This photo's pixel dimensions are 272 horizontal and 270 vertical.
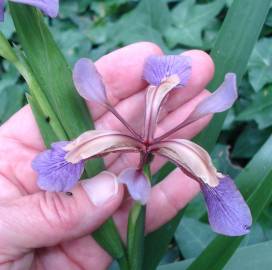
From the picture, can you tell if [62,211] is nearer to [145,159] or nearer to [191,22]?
[145,159]

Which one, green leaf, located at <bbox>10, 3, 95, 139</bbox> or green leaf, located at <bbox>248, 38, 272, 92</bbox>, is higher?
green leaf, located at <bbox>10, 3, 95, 139</bbox>

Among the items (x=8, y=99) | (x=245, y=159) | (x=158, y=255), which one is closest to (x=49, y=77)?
(x=158, y=255)

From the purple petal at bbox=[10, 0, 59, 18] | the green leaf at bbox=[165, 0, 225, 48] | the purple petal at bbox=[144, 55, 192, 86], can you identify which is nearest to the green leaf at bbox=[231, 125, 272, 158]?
the green leaf at bbox=[165, 0, 225, 48]

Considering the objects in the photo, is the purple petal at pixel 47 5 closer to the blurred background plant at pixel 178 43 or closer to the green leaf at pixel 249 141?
the blurred background plant at pixel 178 43

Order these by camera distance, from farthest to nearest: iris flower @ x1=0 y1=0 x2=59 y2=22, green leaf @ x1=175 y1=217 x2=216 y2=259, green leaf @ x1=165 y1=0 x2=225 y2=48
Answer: green leaf @ x1=165 y1=0 x2=225 y2=48, green leaf @ x1=175 y1=217 x2=216 y2=259, iris flower @ x1=0 y1=0 x2=59 y2=22

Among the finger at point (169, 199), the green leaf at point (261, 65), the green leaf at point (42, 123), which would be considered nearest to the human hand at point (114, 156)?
the finger at point (169, 199)

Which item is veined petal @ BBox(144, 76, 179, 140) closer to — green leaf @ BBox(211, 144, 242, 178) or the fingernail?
the fingernail

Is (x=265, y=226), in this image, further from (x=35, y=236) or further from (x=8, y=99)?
(x=8, y=99)
